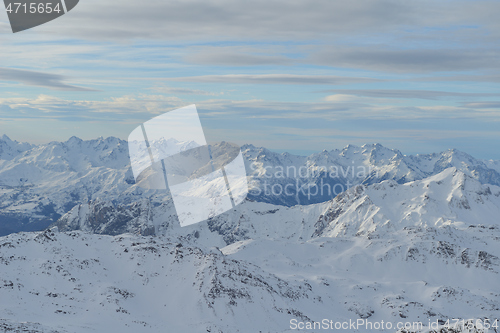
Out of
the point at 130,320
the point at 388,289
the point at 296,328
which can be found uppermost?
the point at 130,320

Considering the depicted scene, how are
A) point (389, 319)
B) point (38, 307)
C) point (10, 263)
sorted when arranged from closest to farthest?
point (38, 307)
point (10, 263)
point (389, 319)

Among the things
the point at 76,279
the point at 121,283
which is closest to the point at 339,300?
the point at 121,283

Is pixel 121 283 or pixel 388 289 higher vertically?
pixel 121 283

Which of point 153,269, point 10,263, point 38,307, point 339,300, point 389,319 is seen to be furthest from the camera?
point 339,300

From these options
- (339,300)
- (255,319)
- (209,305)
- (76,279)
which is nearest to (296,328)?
(255,319)

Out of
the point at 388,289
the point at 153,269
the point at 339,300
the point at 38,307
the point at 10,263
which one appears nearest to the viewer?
the point at 38,307

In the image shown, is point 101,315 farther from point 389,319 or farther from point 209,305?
point 389,319

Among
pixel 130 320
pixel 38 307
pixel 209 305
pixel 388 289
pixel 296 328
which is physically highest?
pixel 38 307

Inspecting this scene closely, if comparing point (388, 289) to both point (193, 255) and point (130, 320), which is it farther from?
point (130, 320)

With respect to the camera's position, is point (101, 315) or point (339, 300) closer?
point (101, 315)

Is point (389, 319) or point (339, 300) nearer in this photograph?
point (389, 319)
